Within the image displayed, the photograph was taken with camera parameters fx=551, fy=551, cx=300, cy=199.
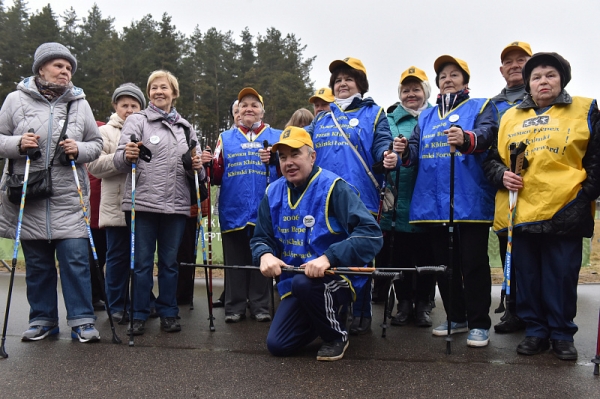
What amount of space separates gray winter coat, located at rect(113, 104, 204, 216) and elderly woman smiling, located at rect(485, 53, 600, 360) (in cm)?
278

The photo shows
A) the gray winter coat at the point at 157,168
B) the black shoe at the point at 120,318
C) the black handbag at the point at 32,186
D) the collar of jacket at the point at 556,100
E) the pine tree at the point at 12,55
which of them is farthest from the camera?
the pine tree at the point at 12,55

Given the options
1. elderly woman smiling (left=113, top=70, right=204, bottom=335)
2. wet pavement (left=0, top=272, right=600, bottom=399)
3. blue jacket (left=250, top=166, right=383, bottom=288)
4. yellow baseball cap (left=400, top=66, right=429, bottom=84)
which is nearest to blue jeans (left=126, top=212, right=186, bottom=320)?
elderly woman smiling (left=113, top=70, right=204, bottom=335)

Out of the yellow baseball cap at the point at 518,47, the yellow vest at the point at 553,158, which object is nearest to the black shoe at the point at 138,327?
the yellow vest at the point at 553,158

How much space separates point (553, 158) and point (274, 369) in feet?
8.38

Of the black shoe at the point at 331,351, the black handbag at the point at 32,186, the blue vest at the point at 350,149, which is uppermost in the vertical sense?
the blue vest at the point at 350,149

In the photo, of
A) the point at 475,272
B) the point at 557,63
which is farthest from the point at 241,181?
the point at 557,63

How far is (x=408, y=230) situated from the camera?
17.4 ft

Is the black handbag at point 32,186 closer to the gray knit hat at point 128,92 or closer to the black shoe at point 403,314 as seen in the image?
the gray knit hat at point 128,92

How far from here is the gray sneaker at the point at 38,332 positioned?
4574mm

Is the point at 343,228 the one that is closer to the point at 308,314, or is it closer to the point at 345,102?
the point at 308,314

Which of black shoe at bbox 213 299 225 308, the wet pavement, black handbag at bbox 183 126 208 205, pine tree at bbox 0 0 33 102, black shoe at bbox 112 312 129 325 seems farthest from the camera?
pine tree at bbox 0 0 33 102

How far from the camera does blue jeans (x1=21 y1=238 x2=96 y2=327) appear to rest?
4.64m

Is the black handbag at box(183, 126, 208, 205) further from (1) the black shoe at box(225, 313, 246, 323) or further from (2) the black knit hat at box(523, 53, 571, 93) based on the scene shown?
(2) the black knit hat at box(523, 53, 571, 93)

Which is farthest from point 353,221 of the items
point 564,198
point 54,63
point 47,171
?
point 54,63
